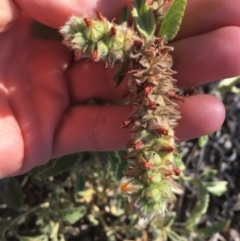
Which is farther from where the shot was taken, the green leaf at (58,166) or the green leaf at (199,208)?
the green leaf at (199,208)

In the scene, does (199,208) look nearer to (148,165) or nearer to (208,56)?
(208,56)

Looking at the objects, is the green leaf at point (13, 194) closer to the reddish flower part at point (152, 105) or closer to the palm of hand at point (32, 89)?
the palm of hand at point (32, 89)

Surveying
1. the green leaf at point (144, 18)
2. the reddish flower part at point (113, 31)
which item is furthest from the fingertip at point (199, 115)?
the reddish flower part at point (113, 31)

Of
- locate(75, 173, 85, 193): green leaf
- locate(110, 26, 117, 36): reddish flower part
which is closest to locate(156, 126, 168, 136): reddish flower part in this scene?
locate(110, 26, 117, 36): reddish flower part

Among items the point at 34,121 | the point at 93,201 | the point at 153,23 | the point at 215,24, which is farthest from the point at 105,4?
the point at 93,201

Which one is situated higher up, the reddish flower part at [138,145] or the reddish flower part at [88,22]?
the reddish flower part at [88,22]

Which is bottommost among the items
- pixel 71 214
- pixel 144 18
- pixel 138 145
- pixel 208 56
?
pixel 71 214

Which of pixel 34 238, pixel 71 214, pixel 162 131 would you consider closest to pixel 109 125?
pixel 162 131
